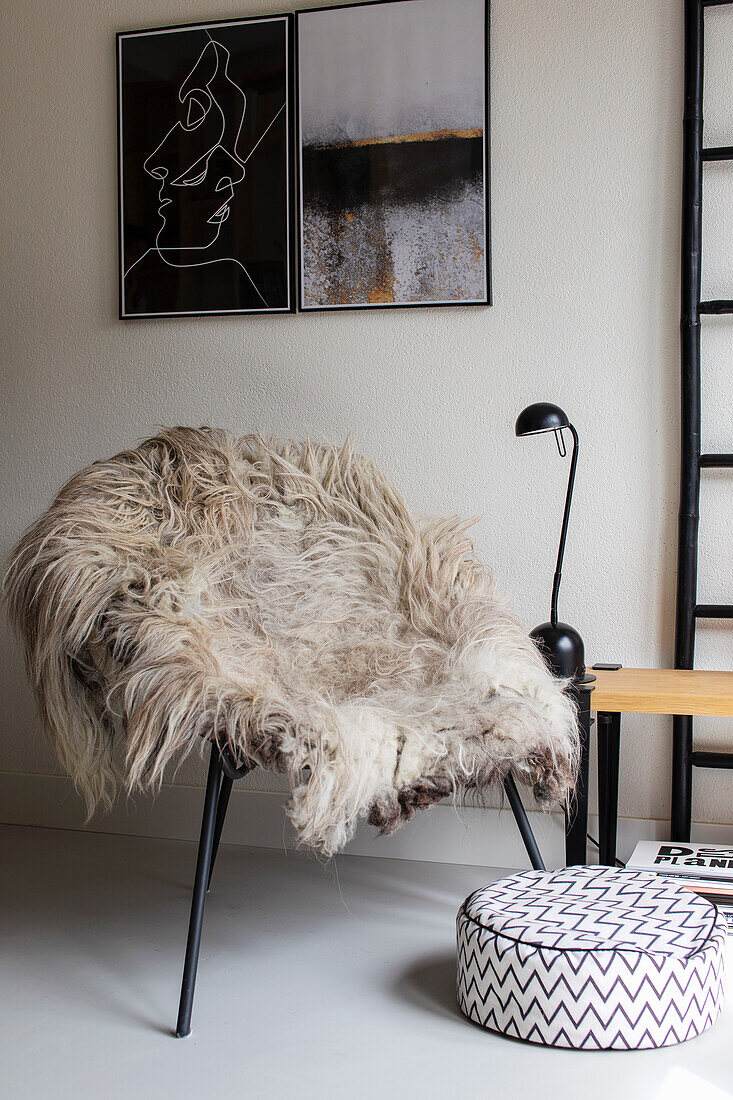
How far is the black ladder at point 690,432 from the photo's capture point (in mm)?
1976

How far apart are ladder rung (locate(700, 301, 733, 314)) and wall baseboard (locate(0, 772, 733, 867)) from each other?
41.9 inches

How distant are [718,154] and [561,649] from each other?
3.45ft

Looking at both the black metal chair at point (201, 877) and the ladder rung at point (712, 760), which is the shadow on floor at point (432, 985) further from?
the ladder rung at point (712, 760)

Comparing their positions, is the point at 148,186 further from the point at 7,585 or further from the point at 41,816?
the point at 41,816

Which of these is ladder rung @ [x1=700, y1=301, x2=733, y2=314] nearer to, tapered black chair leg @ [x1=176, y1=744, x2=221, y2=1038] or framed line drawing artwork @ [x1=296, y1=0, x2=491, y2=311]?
framed line drawing artwork @ [x1=296, y1=0, x2=491, y2=311]

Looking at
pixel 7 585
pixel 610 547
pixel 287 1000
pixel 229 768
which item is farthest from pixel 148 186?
pixel 287 1000

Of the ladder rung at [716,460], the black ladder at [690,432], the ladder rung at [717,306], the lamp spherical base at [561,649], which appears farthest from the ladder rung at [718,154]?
the lamp spherical base at [561,649]

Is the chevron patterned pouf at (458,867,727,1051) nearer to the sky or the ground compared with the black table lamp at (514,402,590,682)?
nearer to the ground

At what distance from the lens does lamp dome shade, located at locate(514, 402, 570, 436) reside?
5.87ft

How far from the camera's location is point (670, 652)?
81.4 inches

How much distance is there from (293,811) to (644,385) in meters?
1.25

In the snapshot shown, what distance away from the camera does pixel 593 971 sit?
125 cm

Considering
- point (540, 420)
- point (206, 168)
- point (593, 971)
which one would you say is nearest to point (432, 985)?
point (593, 971)

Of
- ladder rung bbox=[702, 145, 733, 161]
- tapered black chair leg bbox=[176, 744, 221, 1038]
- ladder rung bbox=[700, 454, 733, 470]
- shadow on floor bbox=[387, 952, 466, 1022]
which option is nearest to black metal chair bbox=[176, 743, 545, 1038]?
tapered black chair leg bbox=[176, 744, 221, 1038]
